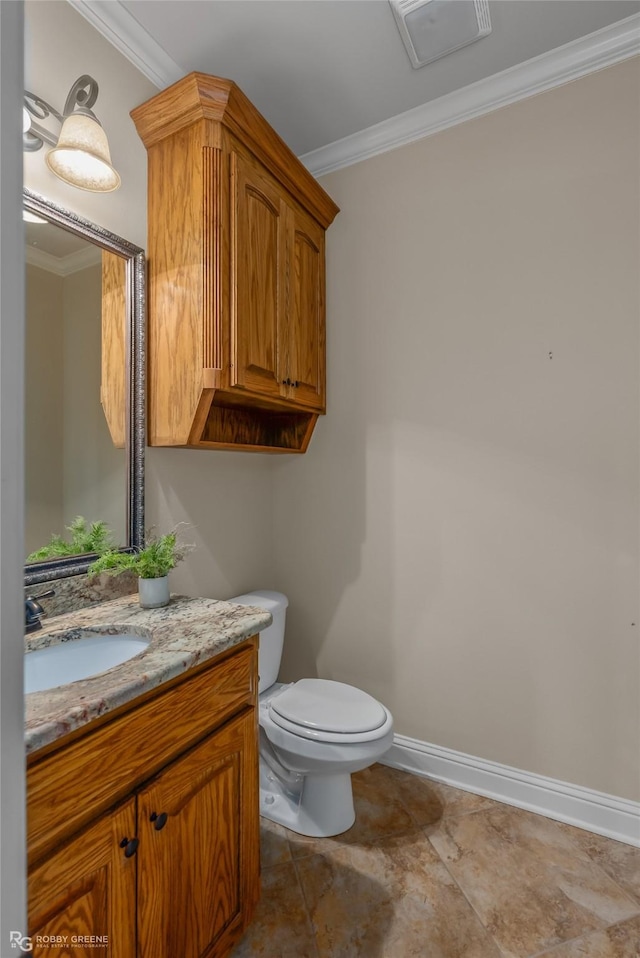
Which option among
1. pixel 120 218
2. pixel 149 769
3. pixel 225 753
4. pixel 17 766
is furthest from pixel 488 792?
pixel 120 218

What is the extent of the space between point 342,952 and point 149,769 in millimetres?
822

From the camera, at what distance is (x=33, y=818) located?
2.30 feet

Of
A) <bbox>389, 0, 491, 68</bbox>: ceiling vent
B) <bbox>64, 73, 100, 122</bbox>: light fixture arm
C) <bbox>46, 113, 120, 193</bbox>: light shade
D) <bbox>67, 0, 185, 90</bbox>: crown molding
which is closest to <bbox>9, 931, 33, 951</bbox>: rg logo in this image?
<bbox>46, 113, 120, 193</bbox>: light shade

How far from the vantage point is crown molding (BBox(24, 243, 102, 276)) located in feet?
4.02

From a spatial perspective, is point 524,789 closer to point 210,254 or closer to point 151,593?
point 151,593

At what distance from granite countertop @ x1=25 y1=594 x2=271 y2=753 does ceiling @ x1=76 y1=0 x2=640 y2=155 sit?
1786 millimetres

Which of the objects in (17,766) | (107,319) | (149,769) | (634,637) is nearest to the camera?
(17,766)

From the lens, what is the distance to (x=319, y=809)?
159 centimetres

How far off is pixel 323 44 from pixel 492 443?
153cm

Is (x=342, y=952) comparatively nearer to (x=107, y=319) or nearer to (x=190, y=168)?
(x=107, y=319)

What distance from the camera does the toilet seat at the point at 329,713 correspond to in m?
1.44

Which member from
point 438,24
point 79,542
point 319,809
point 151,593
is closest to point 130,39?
point 438,24

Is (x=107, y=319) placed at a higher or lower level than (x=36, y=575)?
higher

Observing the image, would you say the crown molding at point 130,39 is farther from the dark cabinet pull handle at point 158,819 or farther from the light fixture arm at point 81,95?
the dark cabinet pull handle at point 158,819
